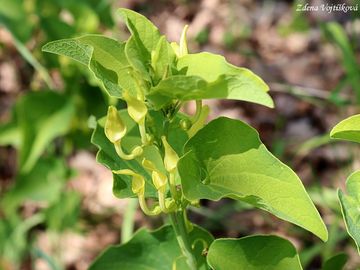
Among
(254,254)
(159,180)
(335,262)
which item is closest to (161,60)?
(159,180)

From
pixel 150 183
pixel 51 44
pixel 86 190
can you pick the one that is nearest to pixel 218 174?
pixel 150 183

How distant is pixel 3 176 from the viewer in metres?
2.60

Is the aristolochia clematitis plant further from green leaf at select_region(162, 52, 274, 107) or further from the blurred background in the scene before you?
the blurred background

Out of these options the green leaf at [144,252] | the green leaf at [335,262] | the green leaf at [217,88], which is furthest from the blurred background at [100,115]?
the green leaf at [217,88]

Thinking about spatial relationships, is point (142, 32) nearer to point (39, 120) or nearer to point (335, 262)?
point (335, 262)

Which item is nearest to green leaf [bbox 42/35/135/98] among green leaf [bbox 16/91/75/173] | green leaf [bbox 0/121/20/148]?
green leaf [bbox 16/91/75/173]

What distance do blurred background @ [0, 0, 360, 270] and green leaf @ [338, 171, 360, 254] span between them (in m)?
1.06

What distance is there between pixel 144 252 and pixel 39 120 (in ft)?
3.93

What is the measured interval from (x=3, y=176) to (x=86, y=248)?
0.46 meters

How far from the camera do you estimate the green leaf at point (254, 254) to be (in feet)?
2.85

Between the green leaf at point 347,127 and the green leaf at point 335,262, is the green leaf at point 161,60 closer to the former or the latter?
the green leaf at point 347,127

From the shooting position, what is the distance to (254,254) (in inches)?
34.8

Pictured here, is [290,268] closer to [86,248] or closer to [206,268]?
[206,268]

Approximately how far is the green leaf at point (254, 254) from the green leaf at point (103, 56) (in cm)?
23
